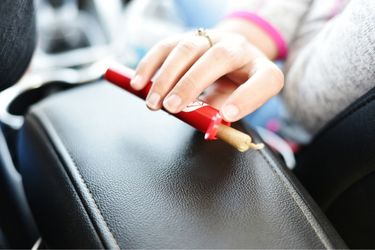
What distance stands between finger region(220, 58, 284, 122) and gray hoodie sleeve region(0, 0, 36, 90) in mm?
200

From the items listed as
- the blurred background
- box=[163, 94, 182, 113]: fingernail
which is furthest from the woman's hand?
the blurred background

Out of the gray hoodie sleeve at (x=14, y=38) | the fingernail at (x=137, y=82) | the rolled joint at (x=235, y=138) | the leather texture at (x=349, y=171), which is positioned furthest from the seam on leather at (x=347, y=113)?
the gray hoodie sleeve at (x=14, y=38)

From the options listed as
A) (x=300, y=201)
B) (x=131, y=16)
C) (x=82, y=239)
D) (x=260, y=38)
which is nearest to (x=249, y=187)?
(x=300, y=201)

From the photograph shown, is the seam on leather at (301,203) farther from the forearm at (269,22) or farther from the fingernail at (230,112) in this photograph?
the forearm at (269,22)

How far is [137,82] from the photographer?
1.29ft

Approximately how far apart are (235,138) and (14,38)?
22 cm

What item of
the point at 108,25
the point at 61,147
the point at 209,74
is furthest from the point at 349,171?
the point at 108,25

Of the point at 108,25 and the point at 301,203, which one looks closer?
the point at 301,203

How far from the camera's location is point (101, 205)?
309 millimetres

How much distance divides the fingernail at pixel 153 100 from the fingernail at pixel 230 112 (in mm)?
69

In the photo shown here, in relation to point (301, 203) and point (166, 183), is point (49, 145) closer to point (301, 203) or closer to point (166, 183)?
point (166, 183)

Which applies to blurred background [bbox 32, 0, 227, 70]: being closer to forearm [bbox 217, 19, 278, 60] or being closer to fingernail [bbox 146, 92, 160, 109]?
forearm [bbox 217, 19, 278, 60]

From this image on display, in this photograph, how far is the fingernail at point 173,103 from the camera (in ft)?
1.16

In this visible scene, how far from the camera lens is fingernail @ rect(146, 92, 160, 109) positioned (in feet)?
1.20
